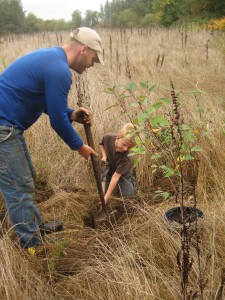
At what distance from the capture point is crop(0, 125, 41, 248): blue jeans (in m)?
2.13

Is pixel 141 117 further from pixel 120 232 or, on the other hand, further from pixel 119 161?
pixel 119 161

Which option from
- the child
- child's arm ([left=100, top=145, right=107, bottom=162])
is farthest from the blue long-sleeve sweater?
child's arm ([left=100, top=145, right=107, bottom=162])

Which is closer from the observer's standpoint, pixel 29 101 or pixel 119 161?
pixel 29 101

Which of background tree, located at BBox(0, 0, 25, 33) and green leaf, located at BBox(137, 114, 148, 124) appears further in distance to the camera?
background tree, located at BBox(0, 0, 25, 33)

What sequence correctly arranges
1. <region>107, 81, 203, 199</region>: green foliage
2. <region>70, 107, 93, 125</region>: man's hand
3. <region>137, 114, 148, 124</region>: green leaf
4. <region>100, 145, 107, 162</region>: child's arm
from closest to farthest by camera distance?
<region>107, 81, 203, 199</region>: green foliage, <region>137, 114, 148, 124</region>: green leaf, <region>70, 107, 93, 125</region>: man's hand, <region>100, 145, 107, 162</region>: child's arm

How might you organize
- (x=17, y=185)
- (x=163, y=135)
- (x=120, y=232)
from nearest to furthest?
(x=17, y=185) < (x=120, y=232) < (x=163, y=135)

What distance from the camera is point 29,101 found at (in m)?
2.12

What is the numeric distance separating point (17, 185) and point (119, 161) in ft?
3.93

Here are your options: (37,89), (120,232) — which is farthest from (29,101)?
(120,232)

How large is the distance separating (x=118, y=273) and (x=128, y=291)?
135 mm

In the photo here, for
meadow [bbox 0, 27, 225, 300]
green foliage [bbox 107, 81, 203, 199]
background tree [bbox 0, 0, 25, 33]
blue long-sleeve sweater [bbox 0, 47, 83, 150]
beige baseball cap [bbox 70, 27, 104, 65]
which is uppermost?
background tree [bbox 0, 0, 25, 33]

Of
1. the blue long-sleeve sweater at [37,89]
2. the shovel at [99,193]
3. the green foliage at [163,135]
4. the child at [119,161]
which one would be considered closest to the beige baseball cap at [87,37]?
the blue long-sleeve sweater at [37,89]

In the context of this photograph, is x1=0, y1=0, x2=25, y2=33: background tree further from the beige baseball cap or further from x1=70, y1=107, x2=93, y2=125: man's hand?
the beige baseball cap

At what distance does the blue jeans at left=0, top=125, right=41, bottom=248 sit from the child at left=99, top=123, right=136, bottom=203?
829 millimetres
